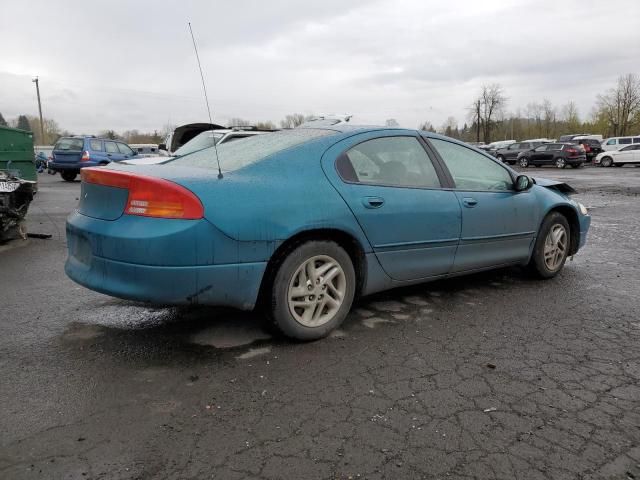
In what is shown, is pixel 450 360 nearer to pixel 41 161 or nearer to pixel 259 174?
pixel 259 174

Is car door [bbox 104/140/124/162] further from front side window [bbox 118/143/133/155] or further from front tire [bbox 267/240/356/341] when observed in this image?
front tire [bbox 267/240/356/341]

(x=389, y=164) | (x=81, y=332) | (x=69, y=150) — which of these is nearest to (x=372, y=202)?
(x=389, y=164)

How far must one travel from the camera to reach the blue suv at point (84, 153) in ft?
59.2

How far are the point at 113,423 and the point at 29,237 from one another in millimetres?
5984

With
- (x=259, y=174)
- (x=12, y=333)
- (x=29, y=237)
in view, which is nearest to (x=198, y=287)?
(x=259, y=174)

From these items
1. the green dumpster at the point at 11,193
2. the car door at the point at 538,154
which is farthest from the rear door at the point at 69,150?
the car door at the point at 538,154

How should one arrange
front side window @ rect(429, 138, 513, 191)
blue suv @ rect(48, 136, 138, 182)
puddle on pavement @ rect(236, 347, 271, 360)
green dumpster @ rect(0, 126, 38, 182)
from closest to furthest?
puddle on pavement @ rect(236, 347, 271, 360) < front side window @ rect(429, 138, 513, 191) < green dumpster @ rect(0, 126, 38, 182) < blue suv @ rect(48, 136, 138, 182)

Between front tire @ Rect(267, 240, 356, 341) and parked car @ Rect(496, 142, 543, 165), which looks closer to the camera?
front tire @ Rect(267, 240, 356, 341)

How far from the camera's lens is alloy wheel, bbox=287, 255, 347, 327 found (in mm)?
3207

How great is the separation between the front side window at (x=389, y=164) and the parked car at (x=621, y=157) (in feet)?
108

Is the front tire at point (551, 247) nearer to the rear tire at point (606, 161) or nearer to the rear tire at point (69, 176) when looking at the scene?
the rear tire at point (69, 176)

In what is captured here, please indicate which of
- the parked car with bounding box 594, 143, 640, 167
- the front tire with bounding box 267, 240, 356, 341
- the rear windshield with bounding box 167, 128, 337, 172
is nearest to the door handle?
the front tire with bounding box 267, 240, 356, 341

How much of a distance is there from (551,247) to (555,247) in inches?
2.6

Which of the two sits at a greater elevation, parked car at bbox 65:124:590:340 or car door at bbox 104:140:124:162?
car door at bbox 104:140:124:162
